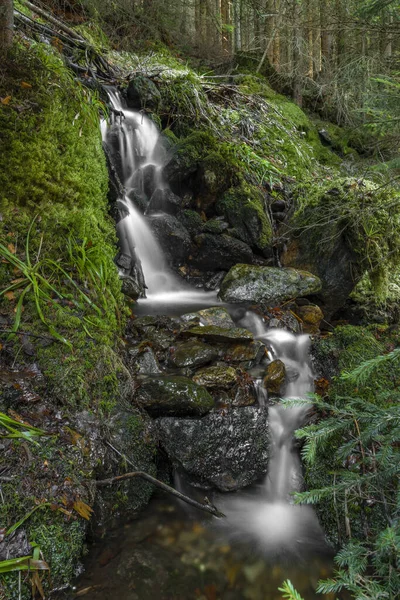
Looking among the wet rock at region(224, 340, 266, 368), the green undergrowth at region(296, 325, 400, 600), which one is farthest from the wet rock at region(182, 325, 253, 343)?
the green undergrowth at region(296, 325, 400, 600)

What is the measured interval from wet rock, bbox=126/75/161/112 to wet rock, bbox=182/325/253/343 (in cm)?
505

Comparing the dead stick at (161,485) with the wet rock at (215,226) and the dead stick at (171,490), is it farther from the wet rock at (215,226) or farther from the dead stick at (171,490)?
the wet rock at (215,226)

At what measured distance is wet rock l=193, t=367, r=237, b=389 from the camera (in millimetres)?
3350

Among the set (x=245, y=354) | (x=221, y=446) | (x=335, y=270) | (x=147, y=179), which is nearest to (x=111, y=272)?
(x=245, y=354)

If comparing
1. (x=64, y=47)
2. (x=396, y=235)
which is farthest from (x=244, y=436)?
(x=64, y=47)

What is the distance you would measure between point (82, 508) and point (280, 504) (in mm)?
1726

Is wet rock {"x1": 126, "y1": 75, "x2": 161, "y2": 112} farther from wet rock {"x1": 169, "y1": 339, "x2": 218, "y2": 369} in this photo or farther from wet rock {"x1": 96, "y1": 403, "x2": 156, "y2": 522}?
wet rock {"x1": 96, "y1": 403, "x2": 156, "y2": 522}

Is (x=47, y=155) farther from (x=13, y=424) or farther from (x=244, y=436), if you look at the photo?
(x=244, y=436)

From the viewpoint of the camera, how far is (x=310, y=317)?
4910 mm

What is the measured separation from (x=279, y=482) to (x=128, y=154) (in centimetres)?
552

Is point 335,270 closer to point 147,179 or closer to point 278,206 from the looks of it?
point 278,206

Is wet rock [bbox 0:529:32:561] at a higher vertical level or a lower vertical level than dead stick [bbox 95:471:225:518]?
higher

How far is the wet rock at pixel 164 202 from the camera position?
597cm

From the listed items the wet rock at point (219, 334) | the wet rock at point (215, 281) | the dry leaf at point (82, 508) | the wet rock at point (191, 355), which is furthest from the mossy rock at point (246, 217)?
the dry leaf at point (82, 508)
